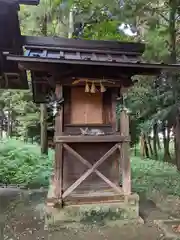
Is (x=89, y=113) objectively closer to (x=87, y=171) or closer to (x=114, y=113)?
(x=114, y=113)

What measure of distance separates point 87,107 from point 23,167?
5.50 meters

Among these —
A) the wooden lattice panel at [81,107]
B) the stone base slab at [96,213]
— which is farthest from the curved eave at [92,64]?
the stone base slab at [96,213]

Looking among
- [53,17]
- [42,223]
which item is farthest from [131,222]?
[53,17]

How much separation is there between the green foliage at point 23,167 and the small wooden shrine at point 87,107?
11.2ft

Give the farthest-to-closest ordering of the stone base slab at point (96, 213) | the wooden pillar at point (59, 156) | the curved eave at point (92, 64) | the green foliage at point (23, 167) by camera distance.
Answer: the green foliage at point (23, 167) → the wooden pillar at point (59, 156) → the stone base slab at point (96, 213) → the curved eave at point (92, 64)

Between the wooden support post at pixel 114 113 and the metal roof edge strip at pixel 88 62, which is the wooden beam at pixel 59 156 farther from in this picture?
the wooden support post at pixel 114 113

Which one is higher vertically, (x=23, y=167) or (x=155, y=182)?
(x=23, y=167)

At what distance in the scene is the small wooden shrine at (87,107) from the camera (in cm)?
500

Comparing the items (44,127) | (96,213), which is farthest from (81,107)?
(44,127)

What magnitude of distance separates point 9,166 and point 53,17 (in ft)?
21.2

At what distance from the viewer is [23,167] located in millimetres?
9930

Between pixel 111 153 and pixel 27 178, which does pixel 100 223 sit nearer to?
pixel 111 153

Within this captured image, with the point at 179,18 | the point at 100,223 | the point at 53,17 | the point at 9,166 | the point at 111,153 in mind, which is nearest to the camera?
the point at 100,223

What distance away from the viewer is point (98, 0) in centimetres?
637
